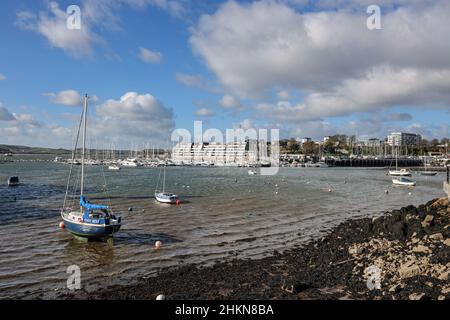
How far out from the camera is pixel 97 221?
28.5 meters

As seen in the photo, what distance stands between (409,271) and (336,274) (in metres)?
3.42

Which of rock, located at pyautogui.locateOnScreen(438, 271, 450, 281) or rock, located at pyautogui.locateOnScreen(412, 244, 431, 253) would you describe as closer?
rock, located at pyautogui.locateOnScreen(438, 271, 450, 281)

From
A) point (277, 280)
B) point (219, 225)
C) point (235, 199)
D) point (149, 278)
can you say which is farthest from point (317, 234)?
point (235, 199)

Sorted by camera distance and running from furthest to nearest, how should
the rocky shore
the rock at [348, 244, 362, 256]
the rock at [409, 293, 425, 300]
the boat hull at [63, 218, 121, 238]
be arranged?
the boat hull at [63, 218, 121, 238], the rock at [348, 244, 362, 256], the rocky shore, the rock at [409, 293, 425, 300]

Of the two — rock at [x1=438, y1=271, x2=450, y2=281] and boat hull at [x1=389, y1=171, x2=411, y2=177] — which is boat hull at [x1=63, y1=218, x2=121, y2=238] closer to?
rock at [x1=438, y1=271, x2=450, y2=281]

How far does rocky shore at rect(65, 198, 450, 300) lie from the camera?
16719 millimetres

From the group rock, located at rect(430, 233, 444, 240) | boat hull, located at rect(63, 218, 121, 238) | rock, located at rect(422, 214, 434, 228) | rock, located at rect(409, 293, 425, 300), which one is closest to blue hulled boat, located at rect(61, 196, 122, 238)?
boat hull, located at rect(63, 218, 121, 238)

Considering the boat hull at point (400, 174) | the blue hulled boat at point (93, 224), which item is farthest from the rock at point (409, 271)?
the boat hull at point (400, 174)

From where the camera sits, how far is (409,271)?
17547 millimetres

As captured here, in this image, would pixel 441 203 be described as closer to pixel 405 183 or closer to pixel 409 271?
pixel 409 271

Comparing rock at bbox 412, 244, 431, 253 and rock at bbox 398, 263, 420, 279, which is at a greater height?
rock at bbox 412, 244, 431, 253

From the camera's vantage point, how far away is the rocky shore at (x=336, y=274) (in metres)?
16.7
